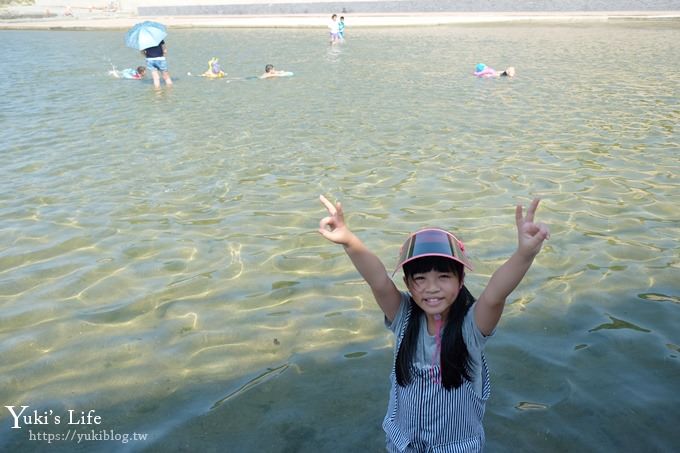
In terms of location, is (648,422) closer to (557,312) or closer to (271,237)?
(557,312)

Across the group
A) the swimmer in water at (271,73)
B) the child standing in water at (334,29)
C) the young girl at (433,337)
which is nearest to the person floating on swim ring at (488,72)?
the swimmer in water at (271,73)

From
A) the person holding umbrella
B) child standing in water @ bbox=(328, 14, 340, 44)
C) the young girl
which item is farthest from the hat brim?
child standing in water @ bbox=(328, 14, 340, 44)

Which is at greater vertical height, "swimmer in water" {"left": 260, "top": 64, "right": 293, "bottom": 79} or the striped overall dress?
the striped overall dress

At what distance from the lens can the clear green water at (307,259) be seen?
3725mm

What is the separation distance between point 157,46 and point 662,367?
51.3 ft

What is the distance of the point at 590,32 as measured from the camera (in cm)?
3041

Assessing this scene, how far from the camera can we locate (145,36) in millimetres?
16578

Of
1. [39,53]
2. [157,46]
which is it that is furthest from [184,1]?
[157,46]

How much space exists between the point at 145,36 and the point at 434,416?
16.2 m

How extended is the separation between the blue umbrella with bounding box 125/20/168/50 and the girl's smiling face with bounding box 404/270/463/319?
614 inches

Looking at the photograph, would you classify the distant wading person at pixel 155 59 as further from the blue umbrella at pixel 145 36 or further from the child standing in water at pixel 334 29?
the child standing in water at pixel 334 29

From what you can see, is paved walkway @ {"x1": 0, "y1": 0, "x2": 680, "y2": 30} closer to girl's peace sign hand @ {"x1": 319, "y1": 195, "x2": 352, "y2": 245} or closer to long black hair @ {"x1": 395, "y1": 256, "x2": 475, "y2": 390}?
girl's peace sign hand @ {"x1": 319, "y1": 195, "x2": 352, "y2": 245}

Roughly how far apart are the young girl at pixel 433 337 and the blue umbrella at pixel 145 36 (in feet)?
50.5

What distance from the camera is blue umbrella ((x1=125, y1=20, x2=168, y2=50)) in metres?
16.4
